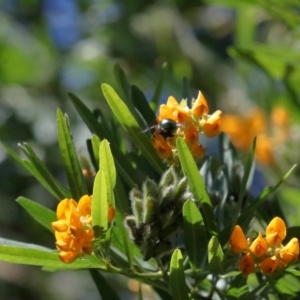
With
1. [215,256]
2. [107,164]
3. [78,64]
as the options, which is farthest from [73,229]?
[78,64]

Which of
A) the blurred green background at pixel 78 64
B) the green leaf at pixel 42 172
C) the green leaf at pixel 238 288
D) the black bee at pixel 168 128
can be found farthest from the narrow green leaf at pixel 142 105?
the blurred green background at pixel 78 64

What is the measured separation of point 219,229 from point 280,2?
0.65m

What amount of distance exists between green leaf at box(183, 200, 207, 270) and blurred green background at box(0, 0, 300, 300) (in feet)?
6.29

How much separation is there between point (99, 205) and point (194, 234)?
0.52 ft

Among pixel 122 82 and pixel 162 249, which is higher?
pixel 122 82

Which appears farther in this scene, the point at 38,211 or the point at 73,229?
the point at 38,211

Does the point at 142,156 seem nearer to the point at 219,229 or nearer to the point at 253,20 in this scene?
the point at 219,229

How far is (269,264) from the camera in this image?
106 cm

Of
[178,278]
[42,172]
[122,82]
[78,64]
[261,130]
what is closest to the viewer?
[178,278]

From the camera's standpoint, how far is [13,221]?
3.36 meters

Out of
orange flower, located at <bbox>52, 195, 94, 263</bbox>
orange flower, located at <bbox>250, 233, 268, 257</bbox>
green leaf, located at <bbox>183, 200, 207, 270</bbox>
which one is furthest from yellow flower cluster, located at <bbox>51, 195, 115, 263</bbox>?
orange flower, located at <bbox>250, 233, 268, 257</bbox>

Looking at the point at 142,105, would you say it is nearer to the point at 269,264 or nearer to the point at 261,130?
the point at 269,264

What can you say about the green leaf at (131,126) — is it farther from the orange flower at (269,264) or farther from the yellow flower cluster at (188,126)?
the orange flower at (269,264)

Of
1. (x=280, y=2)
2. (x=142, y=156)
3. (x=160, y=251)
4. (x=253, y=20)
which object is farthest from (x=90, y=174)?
(x=253, y=20)
